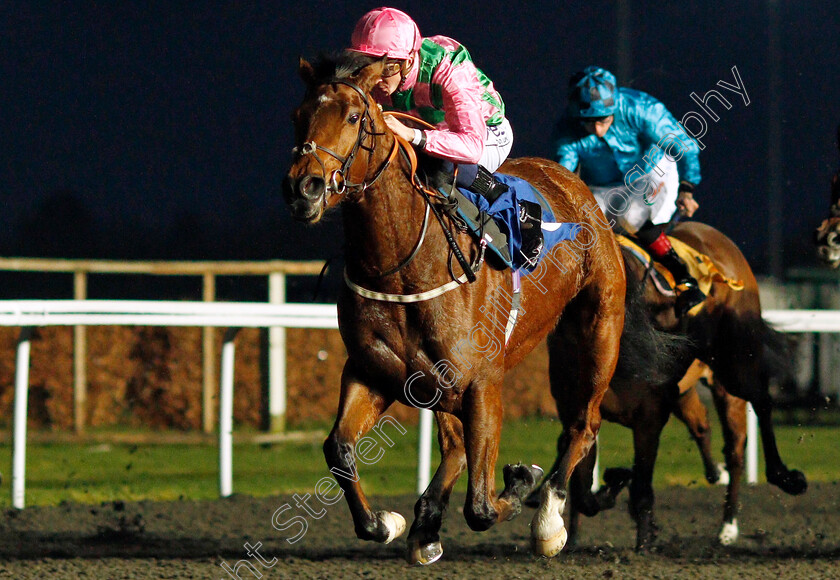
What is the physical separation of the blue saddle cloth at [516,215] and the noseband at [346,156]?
0.54m

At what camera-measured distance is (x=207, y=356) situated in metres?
7.69

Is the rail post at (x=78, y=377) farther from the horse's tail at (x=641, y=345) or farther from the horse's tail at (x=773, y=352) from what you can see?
the horse's tail at (x=773, y=352)

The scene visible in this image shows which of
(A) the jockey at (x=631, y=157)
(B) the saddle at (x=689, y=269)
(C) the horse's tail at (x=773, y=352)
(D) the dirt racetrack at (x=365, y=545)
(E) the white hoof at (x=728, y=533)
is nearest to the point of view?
(D) the dirt racetrack at (x=365, y=545)

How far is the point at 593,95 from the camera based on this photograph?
4520 mm

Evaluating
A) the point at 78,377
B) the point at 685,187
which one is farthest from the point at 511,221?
the point at 78,377

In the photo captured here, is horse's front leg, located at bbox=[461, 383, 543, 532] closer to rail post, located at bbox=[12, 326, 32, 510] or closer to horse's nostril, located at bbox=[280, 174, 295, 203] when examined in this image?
horse's nostril, located at bbox=[280, 174, 295, 203]

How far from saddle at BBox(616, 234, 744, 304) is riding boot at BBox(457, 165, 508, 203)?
141 centimetres

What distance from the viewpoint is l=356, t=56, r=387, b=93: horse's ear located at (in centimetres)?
288

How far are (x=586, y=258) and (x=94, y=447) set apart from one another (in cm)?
497

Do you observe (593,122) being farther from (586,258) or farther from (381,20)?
(381,20)

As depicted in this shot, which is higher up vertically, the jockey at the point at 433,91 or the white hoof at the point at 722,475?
the jockey at the point at 433,91

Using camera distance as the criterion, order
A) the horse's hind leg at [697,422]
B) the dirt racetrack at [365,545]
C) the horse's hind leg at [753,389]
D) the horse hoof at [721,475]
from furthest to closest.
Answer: the horse hoof at [721,475]
the horse's hind leg at [697,422]
the horse's hind leg at [753,389]
the dirt racetrack at [365,545]

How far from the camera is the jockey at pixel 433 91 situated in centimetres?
305

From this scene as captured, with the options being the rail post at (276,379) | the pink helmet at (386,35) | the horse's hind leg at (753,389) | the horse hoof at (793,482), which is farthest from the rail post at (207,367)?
the pink helmet at (386,35)
